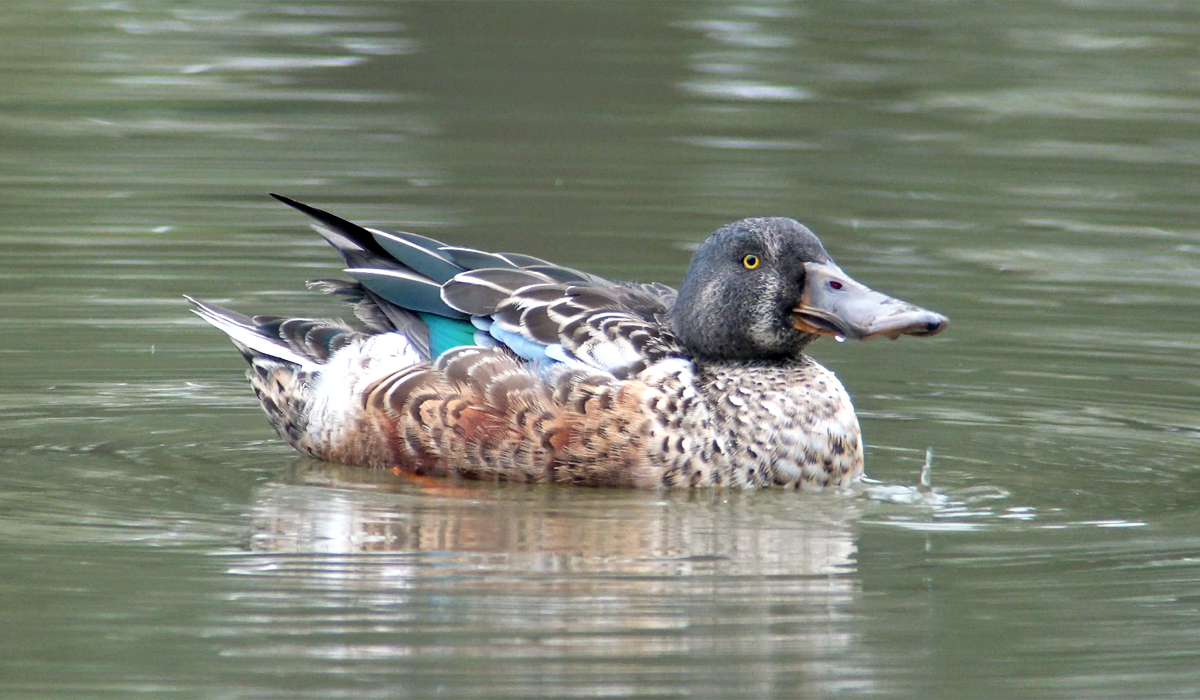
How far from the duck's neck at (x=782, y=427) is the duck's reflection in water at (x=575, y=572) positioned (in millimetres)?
121

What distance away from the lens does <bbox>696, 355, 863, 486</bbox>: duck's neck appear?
27.5ft

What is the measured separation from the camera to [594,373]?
8.38 meters

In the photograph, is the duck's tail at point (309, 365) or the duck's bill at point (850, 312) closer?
the duck's bill at point (850, 312)

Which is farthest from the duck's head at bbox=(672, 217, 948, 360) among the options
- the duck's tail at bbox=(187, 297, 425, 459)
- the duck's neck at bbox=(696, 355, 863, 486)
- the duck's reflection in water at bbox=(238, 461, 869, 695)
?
the duck's tail at bbox=(187, 297, 425, 459)

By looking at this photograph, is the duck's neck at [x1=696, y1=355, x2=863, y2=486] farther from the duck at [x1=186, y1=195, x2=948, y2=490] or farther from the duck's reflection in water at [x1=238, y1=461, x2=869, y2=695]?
the duck's reflection in water at [x1=238, y1=461, x2=869, y2=695]

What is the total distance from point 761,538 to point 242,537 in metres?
1.88

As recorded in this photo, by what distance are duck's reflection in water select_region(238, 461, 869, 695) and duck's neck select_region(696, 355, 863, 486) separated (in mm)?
121

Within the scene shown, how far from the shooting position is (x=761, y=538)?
762 centimetres

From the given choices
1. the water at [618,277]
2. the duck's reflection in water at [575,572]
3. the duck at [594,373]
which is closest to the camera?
the duck's reflection in water at [575,572]

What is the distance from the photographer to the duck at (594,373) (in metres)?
8.32

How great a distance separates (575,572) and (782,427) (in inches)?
65.7

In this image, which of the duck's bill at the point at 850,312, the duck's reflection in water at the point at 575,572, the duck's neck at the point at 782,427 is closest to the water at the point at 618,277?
the duck's reflection in water at the point at 575,572

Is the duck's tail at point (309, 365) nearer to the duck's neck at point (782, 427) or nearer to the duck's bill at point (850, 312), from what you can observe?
the duck's neck at point (782, 427)

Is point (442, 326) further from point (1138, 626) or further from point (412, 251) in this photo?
point (1138, 626)
